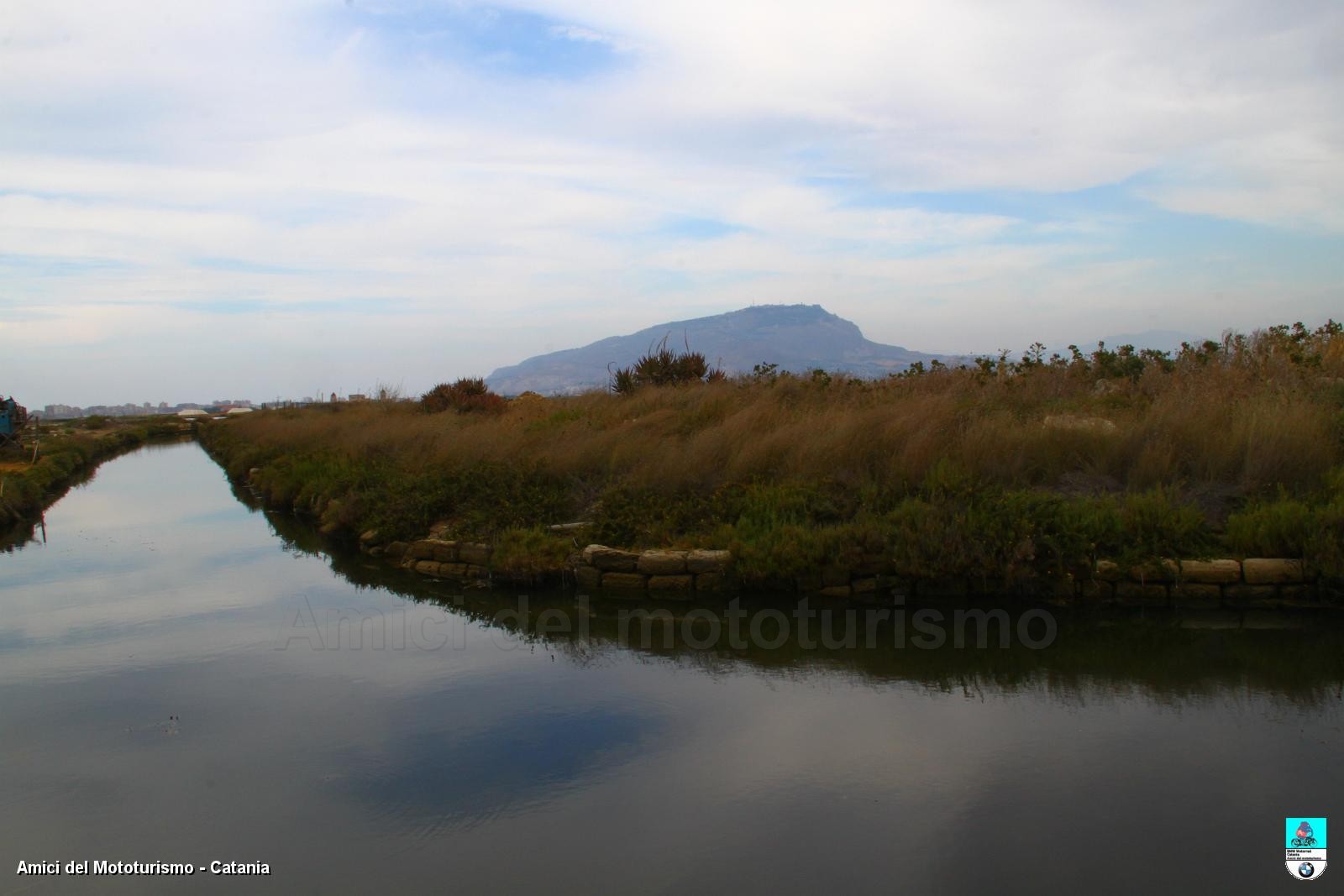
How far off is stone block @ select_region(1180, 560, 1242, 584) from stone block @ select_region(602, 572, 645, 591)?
5666mm

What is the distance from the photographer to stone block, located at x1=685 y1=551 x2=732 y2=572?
10.0 metres

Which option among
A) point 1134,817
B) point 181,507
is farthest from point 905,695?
point 181,507

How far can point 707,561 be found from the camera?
10086 mm

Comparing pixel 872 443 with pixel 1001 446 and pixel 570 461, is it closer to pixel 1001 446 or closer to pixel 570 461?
pixel 1001 446

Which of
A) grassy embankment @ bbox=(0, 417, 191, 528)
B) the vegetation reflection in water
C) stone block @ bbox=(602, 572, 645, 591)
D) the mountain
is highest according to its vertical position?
the mountain

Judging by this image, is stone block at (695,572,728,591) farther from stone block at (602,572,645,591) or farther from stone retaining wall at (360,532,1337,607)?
stone block at (602,572,645,591)

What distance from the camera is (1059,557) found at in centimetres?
906

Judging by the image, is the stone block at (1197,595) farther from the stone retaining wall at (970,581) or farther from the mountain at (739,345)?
the mountain at (739,345)

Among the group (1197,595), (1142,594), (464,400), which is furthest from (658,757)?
(464,400)

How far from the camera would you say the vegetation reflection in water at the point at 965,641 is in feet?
23.1

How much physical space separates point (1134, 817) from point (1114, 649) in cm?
329

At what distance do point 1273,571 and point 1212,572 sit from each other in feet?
1.76

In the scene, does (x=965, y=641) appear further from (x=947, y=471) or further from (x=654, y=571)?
(x=654, y=571)

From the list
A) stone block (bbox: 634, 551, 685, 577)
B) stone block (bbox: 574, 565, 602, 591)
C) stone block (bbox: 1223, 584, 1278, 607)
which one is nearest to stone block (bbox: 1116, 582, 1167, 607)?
stone block (bbox: 1223, 584, 1278, 607)
